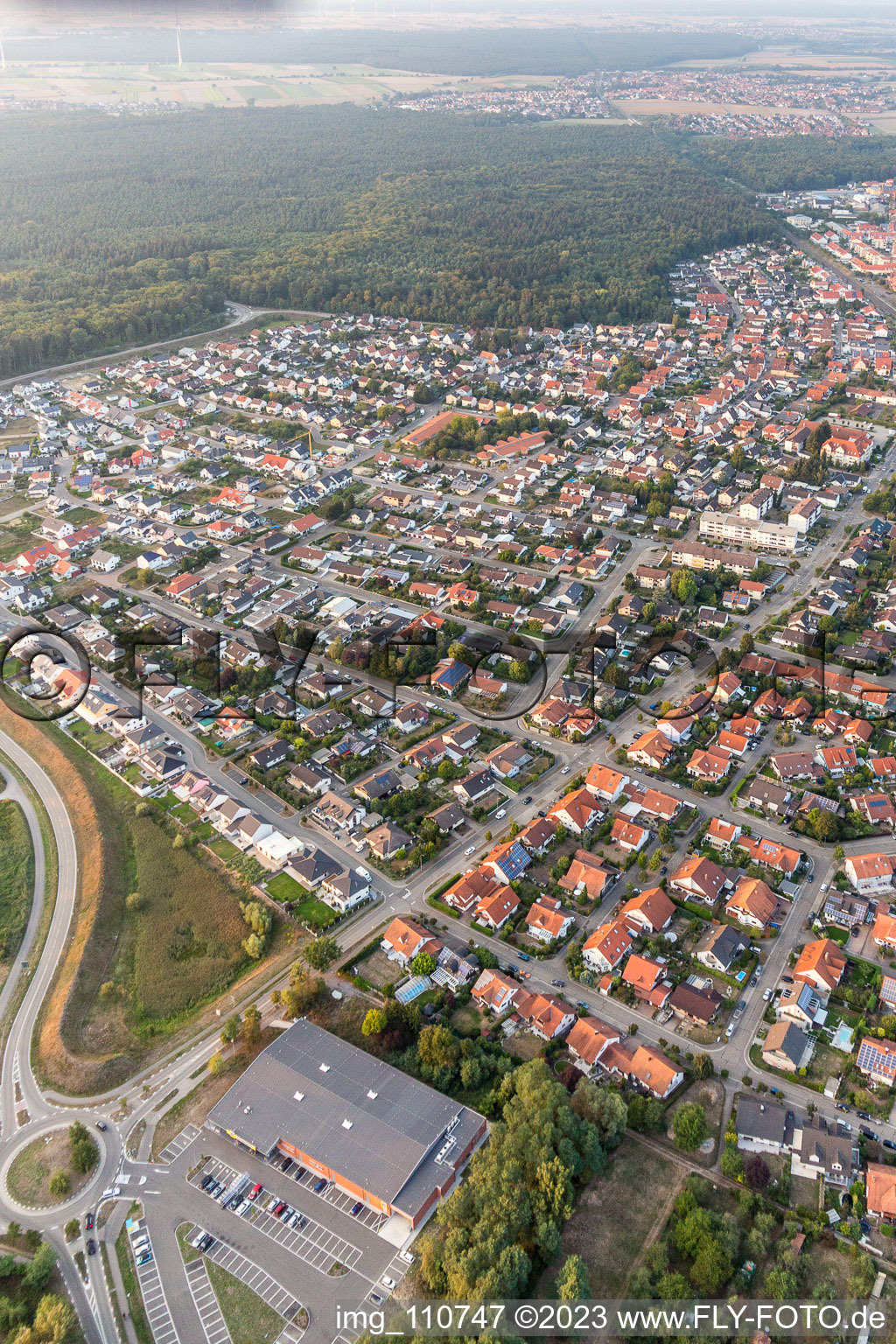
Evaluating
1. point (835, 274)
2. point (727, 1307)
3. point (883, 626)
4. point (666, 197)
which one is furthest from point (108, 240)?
point (727, 1307)

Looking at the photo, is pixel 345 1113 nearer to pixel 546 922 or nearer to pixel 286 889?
pixel 546 922

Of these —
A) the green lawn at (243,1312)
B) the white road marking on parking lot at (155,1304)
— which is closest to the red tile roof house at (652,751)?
the green lawn at (243,1312)

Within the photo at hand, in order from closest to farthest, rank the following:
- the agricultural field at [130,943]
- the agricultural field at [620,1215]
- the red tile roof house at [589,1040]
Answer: the agricultural field at [620,1215] → the red tile roof house at [589,1040] → the agricultural field at [130,943]

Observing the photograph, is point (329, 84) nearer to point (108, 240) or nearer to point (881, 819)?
point (108, 240)

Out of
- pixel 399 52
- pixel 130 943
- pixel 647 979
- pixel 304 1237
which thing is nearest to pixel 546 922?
pixel 647 979

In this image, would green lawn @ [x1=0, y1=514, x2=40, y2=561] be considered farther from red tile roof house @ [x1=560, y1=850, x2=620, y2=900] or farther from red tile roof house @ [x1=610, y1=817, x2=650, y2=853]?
red tile roof house @ [x1=610, y1=817, x2=650, y2=853]

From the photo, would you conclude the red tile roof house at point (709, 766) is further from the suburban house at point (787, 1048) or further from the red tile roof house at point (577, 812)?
the suburban house at point (787, 1048)

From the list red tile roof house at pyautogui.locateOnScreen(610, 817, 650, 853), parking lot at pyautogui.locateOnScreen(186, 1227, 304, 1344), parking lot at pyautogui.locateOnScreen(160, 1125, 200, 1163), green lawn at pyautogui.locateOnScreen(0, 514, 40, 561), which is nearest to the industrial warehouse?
parking lot at pyautogui.locateOnScreen(160, 1125, 200, 1163)
